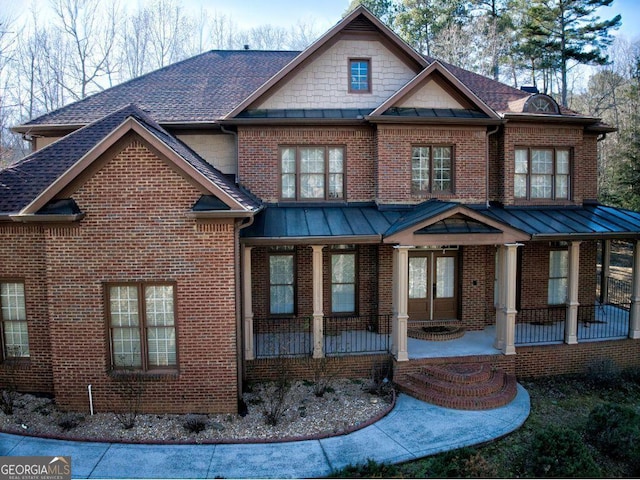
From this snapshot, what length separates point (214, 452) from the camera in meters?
7.34

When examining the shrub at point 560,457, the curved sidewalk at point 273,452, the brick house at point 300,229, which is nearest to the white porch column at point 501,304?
the brick house at point 300,229

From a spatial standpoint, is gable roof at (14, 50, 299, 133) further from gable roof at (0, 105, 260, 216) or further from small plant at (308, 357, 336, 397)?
small plant at (308, 357, 336, 397)

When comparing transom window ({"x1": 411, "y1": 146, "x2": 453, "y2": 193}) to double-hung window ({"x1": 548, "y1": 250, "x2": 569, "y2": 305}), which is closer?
transom window ({"x1": 411, "y1": 146, "x2": 453, "y2": 193})

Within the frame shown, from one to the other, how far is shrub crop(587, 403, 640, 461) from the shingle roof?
11.2 metres

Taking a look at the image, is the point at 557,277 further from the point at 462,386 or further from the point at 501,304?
the point at 462,386

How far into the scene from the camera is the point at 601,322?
12961 mm

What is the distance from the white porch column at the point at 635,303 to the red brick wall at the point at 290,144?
283 inches

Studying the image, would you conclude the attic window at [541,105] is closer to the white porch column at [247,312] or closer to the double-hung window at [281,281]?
the double-hung window at [281,281]

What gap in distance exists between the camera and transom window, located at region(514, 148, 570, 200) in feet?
42.5

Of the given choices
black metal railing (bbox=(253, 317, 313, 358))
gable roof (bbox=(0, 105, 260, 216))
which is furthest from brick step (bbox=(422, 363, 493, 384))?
gable roof (bbox=(0, 105, 260, 216))

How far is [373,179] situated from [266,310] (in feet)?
15.2

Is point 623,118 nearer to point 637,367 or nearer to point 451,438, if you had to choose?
point 637,367

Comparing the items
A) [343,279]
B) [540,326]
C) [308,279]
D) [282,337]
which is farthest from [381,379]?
[540,326]

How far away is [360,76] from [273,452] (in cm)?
985
